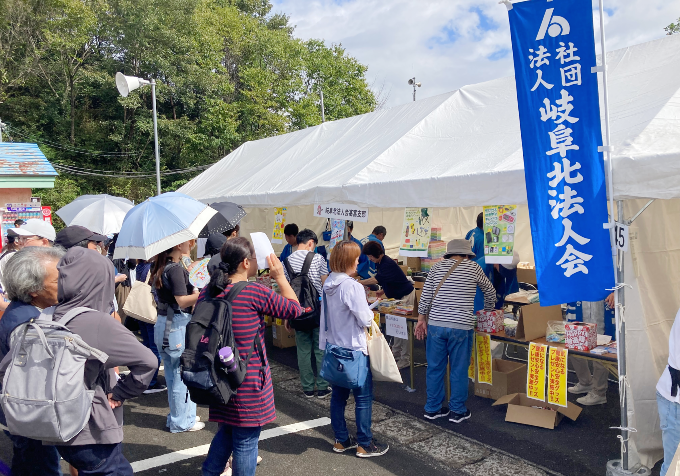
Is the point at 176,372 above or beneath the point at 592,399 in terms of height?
above

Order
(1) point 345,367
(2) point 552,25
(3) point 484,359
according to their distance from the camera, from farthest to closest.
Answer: (3) point 484,359
(1) point 345,367
(2) point 552,25

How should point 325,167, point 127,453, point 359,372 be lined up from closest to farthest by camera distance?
1. point 359,372
2. point 127,453
3. point 325,167

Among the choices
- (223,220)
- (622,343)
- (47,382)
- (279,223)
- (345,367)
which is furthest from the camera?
(279,223)

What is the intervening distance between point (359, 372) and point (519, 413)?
1.78 metres

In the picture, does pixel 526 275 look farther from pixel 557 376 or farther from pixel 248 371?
pixel 248 371

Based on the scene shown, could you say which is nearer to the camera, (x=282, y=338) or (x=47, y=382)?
(x=47, y=382)

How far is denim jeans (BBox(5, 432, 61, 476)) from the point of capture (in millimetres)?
2896

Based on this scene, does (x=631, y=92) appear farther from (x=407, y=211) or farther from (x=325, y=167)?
(x=325, y=167)

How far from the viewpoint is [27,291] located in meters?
2.71

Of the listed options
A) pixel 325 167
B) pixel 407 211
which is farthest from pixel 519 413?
pixel 325 167

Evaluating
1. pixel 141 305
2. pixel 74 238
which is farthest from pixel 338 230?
pixel 74 238

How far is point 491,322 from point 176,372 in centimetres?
289

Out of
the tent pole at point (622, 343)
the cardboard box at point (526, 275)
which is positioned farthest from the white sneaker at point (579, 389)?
the cardboard box at point (526, 275)

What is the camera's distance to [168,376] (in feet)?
15.4
